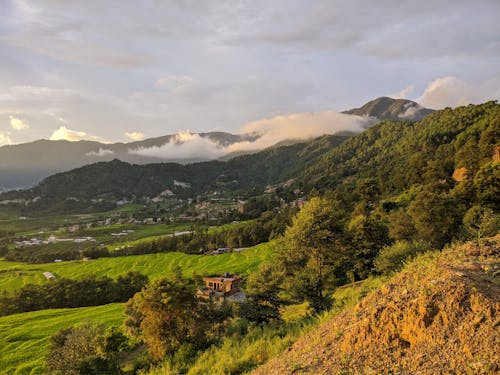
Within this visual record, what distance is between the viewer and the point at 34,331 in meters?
46.6

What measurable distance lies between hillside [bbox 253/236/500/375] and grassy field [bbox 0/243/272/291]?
2505 inches

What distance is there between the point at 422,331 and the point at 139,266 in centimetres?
9226

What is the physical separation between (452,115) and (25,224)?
234128 mm

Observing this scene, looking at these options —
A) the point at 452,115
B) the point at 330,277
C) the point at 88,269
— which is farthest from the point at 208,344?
the point at 452,115

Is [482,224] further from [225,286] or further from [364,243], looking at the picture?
[225,286]

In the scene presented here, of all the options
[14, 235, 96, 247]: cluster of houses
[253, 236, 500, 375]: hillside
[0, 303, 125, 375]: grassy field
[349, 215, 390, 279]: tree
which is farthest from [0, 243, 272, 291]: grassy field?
[253, 236, 500, 375]: hillside

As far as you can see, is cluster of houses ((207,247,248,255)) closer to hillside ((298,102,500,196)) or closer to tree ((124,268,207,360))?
hillside ((298,102,500,196))

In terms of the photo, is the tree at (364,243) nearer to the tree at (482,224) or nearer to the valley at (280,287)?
the valley at (280,287)

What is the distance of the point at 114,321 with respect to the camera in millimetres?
47062

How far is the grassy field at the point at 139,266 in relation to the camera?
260ft

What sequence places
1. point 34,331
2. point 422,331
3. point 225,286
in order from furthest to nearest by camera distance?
1. point 225,286
2. point 34,331
3. point 422,331

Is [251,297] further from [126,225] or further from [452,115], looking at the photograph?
[126,225]

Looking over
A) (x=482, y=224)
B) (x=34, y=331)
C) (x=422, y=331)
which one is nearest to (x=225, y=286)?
(x=34, y=331)

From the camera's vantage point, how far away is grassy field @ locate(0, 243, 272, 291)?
7912 centimetres
